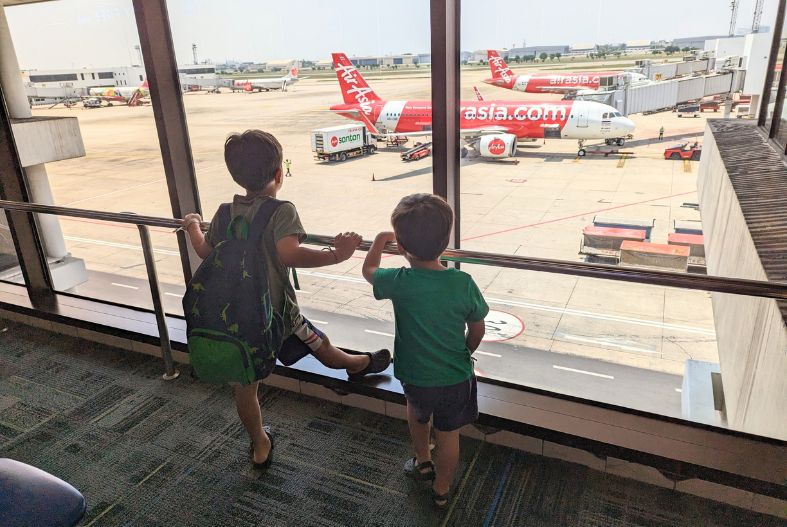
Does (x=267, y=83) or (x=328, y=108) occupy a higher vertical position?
(x=267, y=83)

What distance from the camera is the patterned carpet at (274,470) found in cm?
154

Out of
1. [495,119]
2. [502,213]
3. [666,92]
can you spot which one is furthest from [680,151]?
[502,213]

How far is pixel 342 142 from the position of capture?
21984mm

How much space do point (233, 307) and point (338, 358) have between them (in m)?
0.57

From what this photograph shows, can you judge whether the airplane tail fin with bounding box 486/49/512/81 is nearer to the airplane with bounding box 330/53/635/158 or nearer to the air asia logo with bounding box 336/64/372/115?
the airplane with bounding box 330/53/635/158

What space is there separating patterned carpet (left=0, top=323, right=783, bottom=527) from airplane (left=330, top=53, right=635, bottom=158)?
2013cm

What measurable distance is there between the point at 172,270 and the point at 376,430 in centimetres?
1348

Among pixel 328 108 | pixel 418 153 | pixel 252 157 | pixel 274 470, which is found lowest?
pixel 418 153

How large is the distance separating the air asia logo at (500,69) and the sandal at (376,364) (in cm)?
3139

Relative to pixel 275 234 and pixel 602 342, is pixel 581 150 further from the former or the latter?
pixel 275 234

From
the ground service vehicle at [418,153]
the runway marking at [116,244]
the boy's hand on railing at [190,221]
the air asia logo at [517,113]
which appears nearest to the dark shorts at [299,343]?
the boy's hand on railing at [190,221]

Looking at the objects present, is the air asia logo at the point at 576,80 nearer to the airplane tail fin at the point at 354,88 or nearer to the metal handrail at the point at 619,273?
the airplane tail fin at the point at 354,88

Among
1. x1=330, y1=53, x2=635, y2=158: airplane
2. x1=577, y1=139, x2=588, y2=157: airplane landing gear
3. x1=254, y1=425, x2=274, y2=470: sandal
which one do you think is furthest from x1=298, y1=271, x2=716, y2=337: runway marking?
x1=577, y1=139, x2=588, y2=157: airplane landing gear

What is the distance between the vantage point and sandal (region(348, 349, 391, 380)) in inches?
79.8
